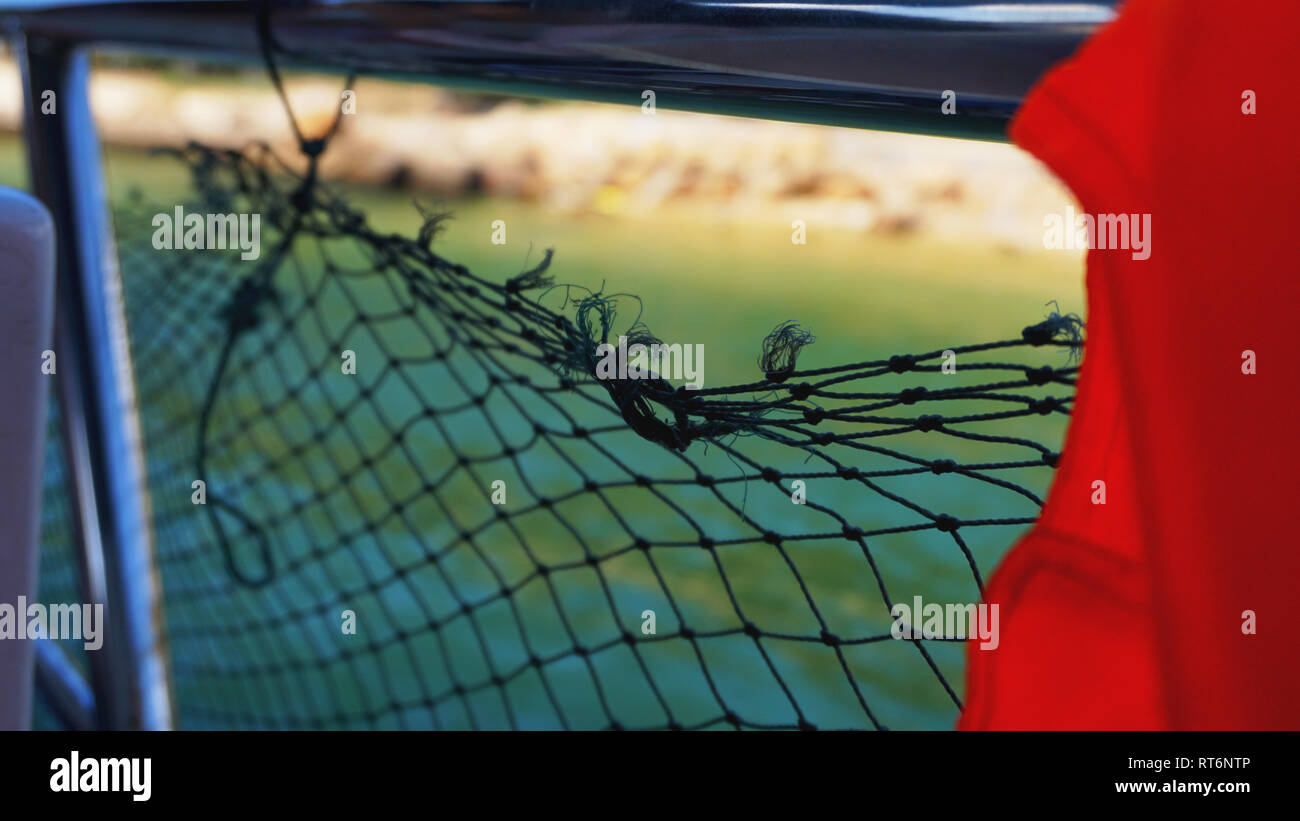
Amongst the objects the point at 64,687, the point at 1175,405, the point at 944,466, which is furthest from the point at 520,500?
the point at 1175,405

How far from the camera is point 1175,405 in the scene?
257 mm

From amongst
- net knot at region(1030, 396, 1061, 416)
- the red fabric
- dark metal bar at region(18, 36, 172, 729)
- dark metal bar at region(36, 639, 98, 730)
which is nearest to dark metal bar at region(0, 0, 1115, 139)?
the red fabric

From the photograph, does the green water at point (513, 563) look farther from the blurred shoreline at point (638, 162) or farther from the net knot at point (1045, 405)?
the blurred shoreline at point (638, 162)

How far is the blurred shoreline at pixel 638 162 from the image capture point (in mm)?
7316

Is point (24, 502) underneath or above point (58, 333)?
underneath

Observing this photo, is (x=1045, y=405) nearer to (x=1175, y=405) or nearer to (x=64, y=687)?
(x=1175, y=405)

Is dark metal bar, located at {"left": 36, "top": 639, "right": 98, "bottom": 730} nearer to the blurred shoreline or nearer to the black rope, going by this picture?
the black rope

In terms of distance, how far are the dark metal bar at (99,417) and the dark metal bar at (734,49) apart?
25 centimetres

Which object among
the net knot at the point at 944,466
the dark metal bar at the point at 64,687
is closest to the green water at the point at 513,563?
the dark metal bar at the point at 64,687

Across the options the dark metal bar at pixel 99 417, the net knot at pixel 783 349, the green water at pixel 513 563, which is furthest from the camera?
the green water at pixel 513 563
